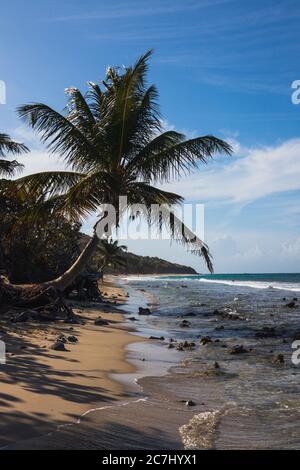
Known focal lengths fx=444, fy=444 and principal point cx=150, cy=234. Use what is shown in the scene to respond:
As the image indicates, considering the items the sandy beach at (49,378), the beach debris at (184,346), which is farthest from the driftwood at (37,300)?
the beach debris at (184,346)

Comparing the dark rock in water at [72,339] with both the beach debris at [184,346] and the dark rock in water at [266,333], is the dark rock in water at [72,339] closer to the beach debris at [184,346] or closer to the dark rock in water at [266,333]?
the beach debris at [184,346]

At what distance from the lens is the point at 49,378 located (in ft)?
23.8

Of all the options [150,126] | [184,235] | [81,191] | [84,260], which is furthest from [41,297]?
[150,126]

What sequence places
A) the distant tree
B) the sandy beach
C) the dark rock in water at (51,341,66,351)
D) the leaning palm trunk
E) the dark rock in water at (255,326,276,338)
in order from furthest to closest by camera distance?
1. the distant tree
2. the dark rock in water at (255,326,276,338)
3. the leaning palm trunk
4. the dark rock in water at (51,341,66,351)
5. the sandy beach

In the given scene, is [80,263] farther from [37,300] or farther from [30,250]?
[30,250]

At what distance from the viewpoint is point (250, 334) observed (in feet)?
55.5

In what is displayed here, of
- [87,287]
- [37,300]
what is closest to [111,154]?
[37,300]

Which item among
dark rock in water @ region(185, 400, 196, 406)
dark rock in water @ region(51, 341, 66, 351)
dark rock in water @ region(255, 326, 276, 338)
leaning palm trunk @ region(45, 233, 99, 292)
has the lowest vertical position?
dark rock in water @ region(255, 326, 276, 338)

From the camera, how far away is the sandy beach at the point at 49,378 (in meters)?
5.24

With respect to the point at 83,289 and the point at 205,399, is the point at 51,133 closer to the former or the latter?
the point at 205,399

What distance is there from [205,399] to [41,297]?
9.42 m

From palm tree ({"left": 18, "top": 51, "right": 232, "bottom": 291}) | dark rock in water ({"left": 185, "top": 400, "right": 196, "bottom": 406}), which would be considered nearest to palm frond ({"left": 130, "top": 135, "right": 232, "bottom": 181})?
palm tree ({"left": 18, "top": 51, "right": 232, "bottom": 291})

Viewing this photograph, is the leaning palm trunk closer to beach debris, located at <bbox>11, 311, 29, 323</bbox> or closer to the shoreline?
beach debris, located at <bbox>11, 311, 29, 323</bbox>

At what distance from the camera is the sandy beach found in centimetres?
524
